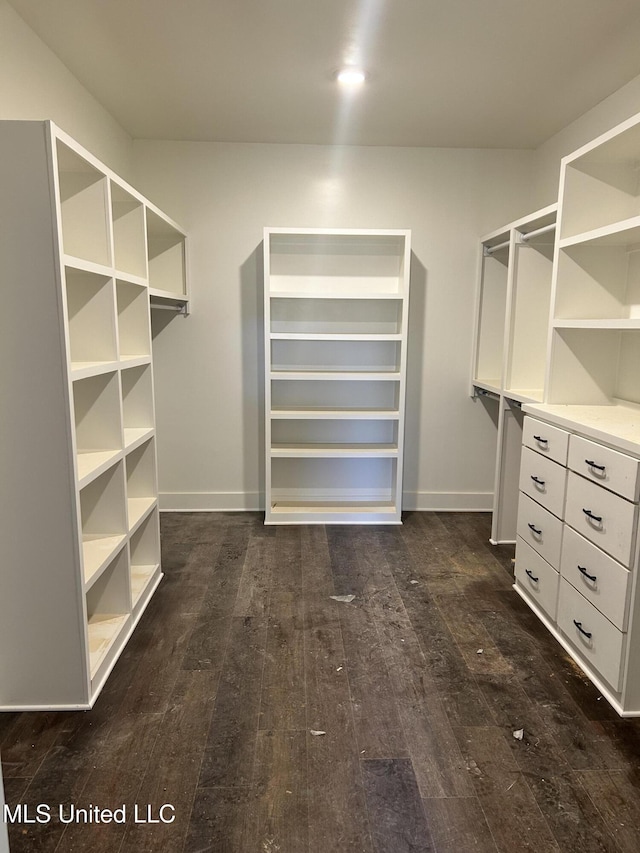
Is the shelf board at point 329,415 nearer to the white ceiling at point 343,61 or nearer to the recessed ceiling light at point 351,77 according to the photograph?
the white ceiling at point 343,61

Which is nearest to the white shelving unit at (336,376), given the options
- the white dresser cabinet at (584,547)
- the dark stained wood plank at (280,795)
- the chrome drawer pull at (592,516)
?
the white dresser cabinet at (584,547)

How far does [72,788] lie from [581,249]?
2.94m

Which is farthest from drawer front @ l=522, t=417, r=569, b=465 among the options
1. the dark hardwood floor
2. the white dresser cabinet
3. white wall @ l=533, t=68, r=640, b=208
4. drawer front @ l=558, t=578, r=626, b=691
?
white wall @ l=533, t=68, r=640, b=208

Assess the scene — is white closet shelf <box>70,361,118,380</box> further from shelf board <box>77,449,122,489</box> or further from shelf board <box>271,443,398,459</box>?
shelf board <box>271,443,398,459</box>

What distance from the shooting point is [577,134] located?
3.22m

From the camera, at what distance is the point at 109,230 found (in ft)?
6.97

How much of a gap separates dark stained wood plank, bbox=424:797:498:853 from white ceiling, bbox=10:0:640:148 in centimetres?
270

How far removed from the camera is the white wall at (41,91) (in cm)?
215

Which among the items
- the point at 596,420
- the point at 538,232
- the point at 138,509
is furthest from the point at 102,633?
the point at 538,232

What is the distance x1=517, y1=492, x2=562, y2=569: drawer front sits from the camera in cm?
245

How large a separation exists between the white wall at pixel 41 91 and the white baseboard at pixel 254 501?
7.44 feet

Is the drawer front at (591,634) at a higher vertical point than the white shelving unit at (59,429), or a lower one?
lower

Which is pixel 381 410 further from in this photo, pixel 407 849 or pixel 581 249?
pixel 407 849

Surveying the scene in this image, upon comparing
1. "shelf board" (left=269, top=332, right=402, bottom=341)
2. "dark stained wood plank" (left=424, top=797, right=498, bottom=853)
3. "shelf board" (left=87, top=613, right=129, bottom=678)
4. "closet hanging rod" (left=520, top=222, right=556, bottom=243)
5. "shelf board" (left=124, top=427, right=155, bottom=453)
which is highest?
"closet hanging rod" (left=520, top=222, right=556, bottom=243)
